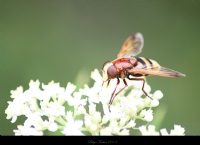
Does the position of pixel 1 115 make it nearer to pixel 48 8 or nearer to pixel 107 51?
pixel 48 8

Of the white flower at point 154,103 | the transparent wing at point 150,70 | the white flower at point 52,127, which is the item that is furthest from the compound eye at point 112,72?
the white flower at point 52,127

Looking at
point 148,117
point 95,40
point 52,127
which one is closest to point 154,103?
point 148,117

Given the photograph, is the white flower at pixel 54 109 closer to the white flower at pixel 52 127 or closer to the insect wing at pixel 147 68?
the white flower at pixel 52 127

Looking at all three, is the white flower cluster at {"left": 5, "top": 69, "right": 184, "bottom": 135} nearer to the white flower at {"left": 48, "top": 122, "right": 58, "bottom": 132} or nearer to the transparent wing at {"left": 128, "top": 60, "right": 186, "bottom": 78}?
the white flower at {"left": 48, "top": 122, "right": 58, "bottom": 132}

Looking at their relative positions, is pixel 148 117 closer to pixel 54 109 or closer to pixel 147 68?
pixel 147 68

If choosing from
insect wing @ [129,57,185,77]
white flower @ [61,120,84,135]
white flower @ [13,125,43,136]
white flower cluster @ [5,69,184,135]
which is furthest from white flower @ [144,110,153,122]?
white flower @ [13,125,43,136]

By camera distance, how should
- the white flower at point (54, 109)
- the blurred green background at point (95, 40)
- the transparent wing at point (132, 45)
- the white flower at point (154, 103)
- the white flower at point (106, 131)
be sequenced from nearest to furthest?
the white flower at point (106, 131)
the white flower at point (54, 109)
the white flower at point (154, 103)
the transparent wing at point (132, 45)
the blurred green background at point (95, 40)
